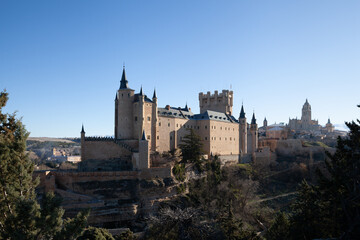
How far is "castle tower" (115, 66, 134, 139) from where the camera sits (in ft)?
140

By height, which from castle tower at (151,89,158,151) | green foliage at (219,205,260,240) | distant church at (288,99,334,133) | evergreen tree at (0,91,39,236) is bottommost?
green foliage at (219,205,260,240)

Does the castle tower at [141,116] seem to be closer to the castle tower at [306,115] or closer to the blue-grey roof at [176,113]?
the blue-grey roof at [176,113]

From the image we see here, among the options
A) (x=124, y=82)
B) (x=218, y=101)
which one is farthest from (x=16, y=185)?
(x=218, y=101)

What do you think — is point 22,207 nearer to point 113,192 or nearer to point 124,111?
point 113,192

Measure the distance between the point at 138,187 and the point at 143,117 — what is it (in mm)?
10202

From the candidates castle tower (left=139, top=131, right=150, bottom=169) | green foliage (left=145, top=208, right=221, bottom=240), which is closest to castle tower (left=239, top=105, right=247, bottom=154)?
castle tower (left=139, top=131, right=150, bottom=169)

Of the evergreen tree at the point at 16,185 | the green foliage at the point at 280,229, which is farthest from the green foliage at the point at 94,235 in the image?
the green foliage at the point at 280,229

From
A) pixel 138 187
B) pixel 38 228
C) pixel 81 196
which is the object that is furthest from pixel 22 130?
pixel 138 187

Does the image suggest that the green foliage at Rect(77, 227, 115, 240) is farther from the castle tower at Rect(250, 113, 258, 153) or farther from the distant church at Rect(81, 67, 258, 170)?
the castle tower at Rect(250, 113, 258, 153)

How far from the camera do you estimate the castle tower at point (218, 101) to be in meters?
61.7

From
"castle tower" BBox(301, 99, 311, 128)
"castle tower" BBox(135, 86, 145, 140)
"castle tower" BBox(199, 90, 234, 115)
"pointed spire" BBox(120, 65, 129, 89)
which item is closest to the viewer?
"castle tower" BBox(135, 86, 145, 140)

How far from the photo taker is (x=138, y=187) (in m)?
36.7

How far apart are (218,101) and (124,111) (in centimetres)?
2574

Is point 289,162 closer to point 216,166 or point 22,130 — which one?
point 216,166
